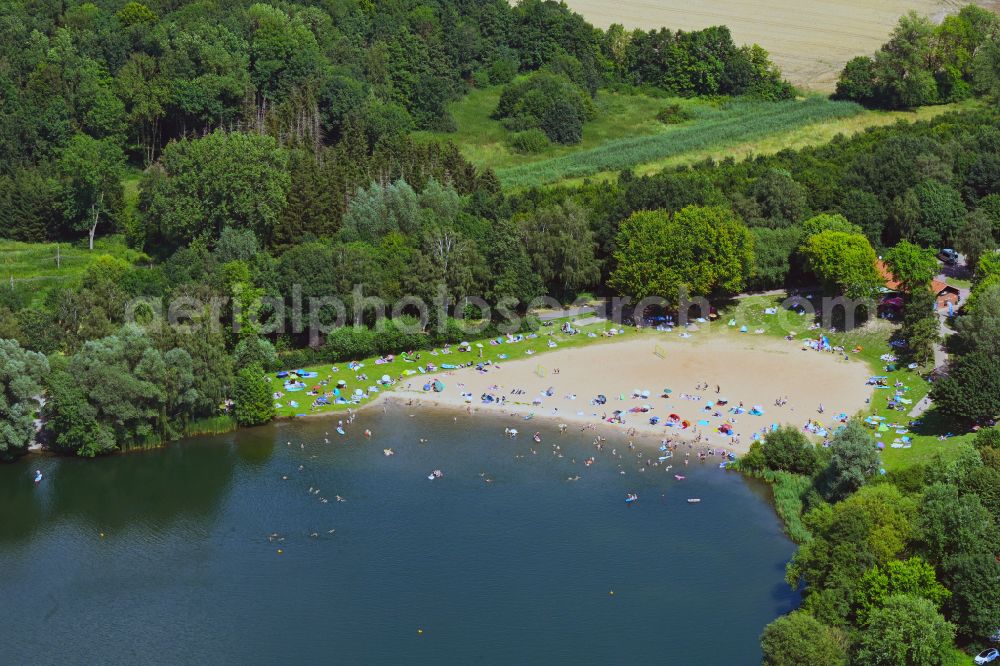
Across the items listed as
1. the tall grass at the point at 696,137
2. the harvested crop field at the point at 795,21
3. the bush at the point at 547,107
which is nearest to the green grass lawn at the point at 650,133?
the tall grass at the point at 696,137

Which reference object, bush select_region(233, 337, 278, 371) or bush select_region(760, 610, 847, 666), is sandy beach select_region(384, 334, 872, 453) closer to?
bush select_region(233, 337, 278, 371)

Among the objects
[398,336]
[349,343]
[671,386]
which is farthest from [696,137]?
[349,343]

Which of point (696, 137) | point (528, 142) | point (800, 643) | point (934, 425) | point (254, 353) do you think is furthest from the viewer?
point (696, 137)

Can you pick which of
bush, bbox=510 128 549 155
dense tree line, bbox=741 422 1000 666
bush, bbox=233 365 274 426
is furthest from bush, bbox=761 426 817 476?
bush, bbox=510 128 549 155

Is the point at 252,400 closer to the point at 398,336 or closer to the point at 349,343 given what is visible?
the point at 349,343

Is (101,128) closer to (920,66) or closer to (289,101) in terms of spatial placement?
(289,101)

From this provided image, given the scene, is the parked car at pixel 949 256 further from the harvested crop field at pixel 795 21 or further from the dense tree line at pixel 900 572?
the harvested crop field at pixel 795 21

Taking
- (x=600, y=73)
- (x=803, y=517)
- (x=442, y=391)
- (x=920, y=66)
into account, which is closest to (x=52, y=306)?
(x=442, y=391)
